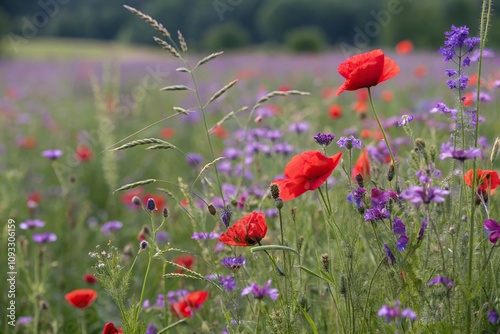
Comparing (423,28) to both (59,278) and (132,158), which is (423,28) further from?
(59,278)

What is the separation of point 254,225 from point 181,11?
93.9ft

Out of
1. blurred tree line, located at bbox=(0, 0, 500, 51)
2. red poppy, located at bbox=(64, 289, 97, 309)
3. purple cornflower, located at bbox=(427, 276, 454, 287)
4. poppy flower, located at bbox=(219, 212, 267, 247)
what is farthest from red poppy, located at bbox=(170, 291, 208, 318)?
blurred tree line, located at bbox=(0, 0, 500, 51)

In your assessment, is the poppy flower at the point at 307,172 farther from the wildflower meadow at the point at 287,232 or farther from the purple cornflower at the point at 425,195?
the purple cornflower at the point at 425,195

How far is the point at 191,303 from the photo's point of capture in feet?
5.07

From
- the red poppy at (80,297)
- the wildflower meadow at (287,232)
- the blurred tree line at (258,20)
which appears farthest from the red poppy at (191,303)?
the blurred tree line at (258,20)

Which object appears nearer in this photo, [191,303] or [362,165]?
[191,303]

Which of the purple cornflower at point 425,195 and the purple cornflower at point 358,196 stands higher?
the purple cornflower at point 425,195

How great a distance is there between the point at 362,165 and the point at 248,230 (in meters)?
0.64

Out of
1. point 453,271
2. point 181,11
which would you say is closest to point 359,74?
point 453,271

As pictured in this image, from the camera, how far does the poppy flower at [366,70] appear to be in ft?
4.05

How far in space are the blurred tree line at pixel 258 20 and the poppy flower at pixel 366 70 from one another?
16719mm

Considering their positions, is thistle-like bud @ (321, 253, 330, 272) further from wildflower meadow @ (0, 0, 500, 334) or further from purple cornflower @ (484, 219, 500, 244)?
purple cornflower @ (484, 219, 500, 244)

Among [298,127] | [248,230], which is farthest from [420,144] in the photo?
[298,127]

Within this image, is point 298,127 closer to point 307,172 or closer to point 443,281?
point 307,172
